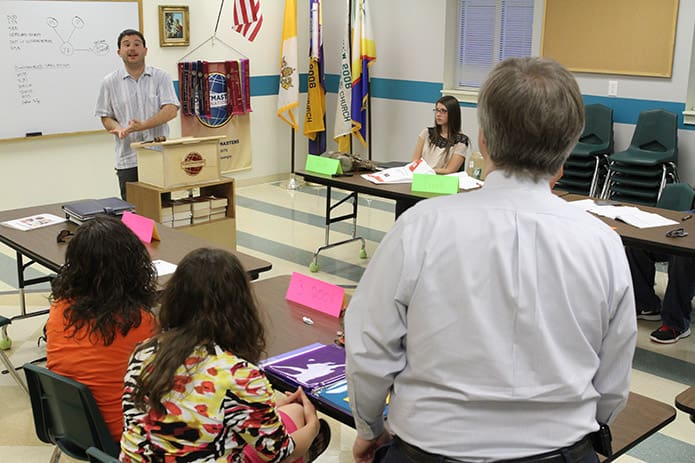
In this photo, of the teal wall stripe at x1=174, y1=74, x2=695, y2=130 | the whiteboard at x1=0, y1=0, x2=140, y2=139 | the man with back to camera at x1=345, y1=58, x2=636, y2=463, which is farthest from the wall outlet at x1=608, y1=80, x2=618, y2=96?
the man with back to camera at x1=345, y1=58, x2=636, y2=463

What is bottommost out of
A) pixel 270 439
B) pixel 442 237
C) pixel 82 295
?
pixel 270 439

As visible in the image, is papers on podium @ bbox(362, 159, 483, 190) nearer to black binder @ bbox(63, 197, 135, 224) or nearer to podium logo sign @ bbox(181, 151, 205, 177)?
podium logo sign @ bbox(181, 151, 205, 177)

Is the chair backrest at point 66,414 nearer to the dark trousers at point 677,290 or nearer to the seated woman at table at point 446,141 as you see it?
the dark trousers at point 677,290

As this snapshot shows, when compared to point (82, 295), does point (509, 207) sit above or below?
above

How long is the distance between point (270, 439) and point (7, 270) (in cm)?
415

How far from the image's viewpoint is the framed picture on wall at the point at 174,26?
23.3 ft

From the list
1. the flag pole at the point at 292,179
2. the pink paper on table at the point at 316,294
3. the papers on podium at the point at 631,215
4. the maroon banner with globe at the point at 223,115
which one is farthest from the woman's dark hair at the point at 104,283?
the flag pole at the point at 292,179

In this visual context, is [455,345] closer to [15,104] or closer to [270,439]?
[270,439]

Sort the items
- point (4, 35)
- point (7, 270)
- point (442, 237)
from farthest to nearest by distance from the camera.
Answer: point (4, 35) → point (7, 270) → point (442, 237)

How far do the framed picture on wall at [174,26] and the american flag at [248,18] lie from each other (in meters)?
0.60

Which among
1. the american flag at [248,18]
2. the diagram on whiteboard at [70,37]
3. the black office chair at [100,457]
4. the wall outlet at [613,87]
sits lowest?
the black office chair at [100,457]

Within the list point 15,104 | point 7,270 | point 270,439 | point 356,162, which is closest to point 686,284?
point 356,162

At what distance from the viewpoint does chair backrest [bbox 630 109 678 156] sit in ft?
19.8

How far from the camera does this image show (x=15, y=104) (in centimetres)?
624
